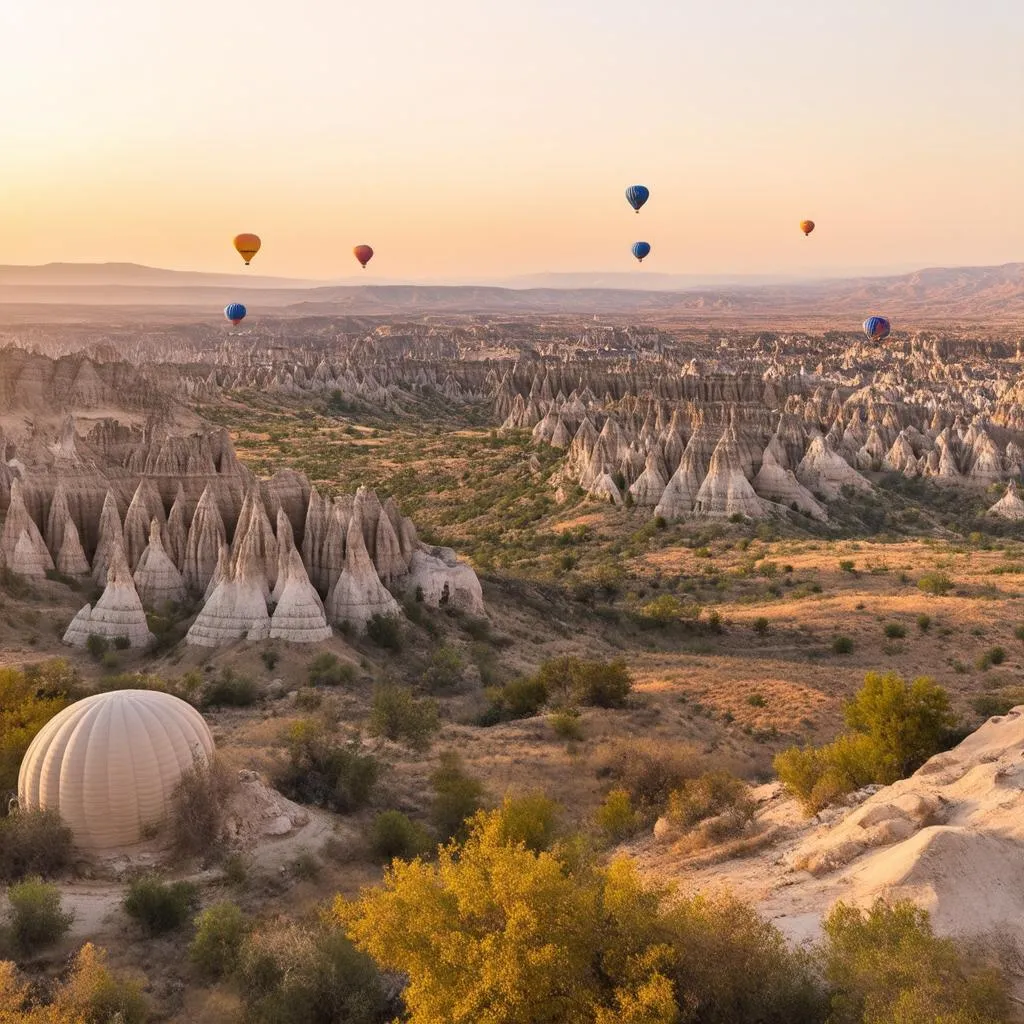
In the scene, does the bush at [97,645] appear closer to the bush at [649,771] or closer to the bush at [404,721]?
the bush at [404,721]

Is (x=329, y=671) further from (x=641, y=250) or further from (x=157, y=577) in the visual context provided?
(x=641, y=250)

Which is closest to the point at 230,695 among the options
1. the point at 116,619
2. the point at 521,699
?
the point at 116,619

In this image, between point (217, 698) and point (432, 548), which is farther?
point (432, 548)

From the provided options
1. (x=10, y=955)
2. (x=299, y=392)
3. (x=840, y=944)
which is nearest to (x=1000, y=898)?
(x=840, y=944)

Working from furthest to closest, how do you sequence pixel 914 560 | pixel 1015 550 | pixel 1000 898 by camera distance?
pixel 1015 550 → pixel 914 560 → pixel 1000 898

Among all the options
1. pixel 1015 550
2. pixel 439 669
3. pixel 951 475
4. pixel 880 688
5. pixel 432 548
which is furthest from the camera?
pixel 951 475

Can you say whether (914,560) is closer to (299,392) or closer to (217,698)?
(217,698)

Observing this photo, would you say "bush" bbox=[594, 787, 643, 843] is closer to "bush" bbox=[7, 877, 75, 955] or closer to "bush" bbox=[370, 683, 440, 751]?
"bush" bbox=[370, 683, 440, 751]

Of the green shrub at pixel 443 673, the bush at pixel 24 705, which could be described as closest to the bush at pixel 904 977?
the bush at pixel 24 705
